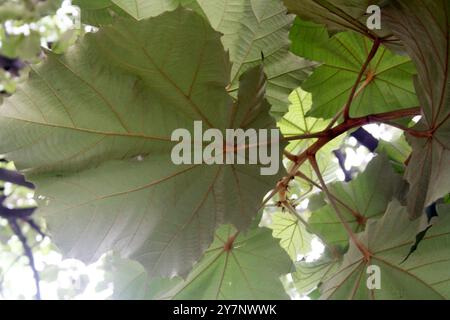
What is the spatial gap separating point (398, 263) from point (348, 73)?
247 millimetres

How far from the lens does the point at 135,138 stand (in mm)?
517

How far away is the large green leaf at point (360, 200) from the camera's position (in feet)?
2.39

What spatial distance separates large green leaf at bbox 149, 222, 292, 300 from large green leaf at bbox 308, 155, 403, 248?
0.07 m

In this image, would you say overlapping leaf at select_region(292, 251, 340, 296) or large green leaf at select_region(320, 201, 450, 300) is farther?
overlapping leaf at select_region(292, 251, 340, 296)

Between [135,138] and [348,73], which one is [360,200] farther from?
[135,138]

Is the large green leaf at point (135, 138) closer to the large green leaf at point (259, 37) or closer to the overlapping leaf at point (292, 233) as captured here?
the large green leaf at point (259, 37)

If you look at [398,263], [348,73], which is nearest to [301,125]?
[348,73]

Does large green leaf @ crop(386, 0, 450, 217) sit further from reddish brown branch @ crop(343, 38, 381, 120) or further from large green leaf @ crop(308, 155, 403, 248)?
large green leaf @ crop(308, 155, 403, 248)

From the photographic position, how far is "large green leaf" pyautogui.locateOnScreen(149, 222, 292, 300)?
0.70 m

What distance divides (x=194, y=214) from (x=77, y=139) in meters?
0.14

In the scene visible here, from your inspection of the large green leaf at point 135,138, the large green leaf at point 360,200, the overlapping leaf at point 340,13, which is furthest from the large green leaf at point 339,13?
the large green leaf at point 360,200

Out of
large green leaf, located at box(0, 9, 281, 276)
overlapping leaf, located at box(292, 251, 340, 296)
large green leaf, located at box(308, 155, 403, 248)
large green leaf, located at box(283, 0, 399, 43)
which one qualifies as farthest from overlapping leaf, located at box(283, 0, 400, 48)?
overlapping leaf, located at box(292, 251, 340, 296)

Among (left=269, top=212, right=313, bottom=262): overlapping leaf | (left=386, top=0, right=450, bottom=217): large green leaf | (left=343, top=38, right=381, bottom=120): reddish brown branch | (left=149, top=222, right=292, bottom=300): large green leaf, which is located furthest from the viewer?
(left=269, top=212, right=313, bottom=262): overlapping leaf
